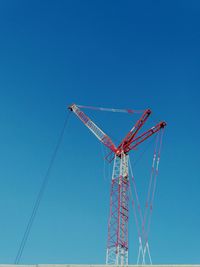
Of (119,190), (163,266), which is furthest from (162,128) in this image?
(163,266)

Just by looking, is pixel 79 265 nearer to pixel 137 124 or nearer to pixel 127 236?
pixel 127 236

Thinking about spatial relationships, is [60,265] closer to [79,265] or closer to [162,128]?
[79,265]

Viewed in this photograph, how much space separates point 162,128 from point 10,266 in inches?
1849

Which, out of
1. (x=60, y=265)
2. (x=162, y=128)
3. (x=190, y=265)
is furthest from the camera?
(x=162, y=128)

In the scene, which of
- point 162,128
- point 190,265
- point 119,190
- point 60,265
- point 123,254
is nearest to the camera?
point 190,265

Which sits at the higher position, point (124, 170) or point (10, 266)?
point (124, 170)

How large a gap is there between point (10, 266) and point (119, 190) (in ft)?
115

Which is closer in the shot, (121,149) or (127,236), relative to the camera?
(127,236)

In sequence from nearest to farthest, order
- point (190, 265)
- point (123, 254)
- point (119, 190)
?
1. point (190, 265)
2. point (123, 254)
3. point (119, 190)

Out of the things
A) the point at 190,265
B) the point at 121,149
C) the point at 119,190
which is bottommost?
the point at 190,265

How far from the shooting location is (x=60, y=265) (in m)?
44.0

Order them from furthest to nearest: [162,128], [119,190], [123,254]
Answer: [162,128]
[119,190]
[123,254]

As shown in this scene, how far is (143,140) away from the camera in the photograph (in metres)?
83.4

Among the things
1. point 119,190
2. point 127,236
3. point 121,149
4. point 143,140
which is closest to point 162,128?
point 143,140
